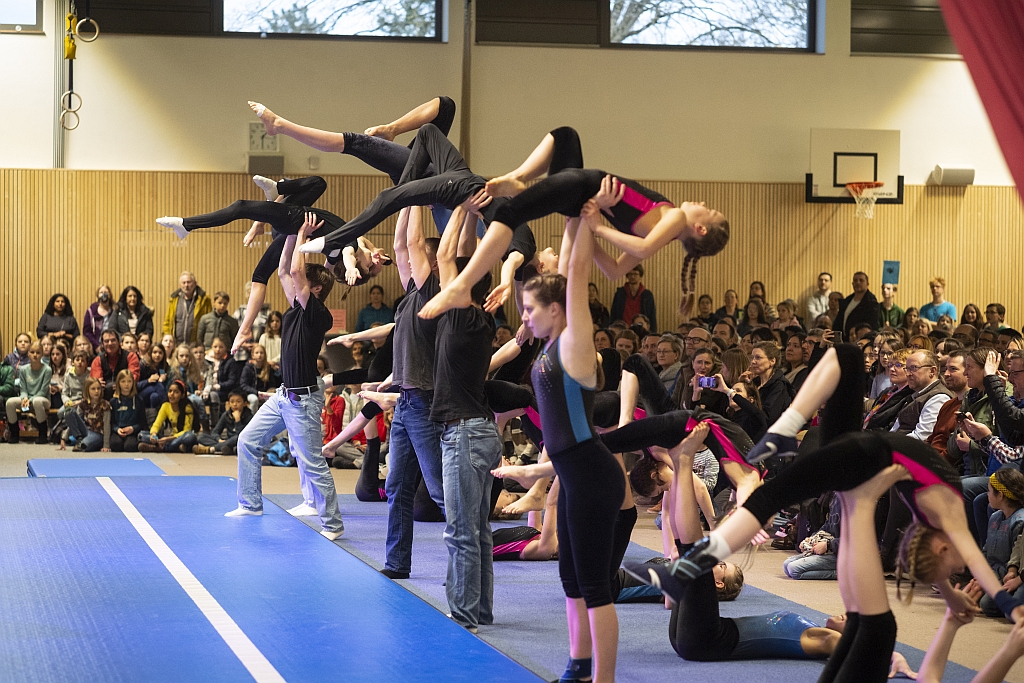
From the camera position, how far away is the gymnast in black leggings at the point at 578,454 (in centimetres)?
408

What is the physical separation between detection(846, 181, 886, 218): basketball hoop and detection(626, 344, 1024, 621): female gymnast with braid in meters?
13.2

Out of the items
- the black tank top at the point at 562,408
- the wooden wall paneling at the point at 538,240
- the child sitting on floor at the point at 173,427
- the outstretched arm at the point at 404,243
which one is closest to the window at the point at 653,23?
the wooden wall paneling at the point at 538,240

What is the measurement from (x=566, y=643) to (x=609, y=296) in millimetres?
11394

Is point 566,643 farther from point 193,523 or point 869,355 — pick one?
point 869,355

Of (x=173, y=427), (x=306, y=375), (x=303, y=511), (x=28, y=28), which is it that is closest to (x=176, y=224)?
(x=306, y=375)

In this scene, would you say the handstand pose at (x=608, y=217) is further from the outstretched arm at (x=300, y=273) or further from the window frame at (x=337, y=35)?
the window frame at (x=337, y=35)

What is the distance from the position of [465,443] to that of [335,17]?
460 inches

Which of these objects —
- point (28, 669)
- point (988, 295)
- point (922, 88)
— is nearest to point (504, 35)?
point (922, 88)

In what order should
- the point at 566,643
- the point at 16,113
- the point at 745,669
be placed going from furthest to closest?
the point at 16,113, the point at 566,643, the point at 745,669

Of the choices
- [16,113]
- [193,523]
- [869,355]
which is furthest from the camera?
[16,113]

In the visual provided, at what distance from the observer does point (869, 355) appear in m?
9.36

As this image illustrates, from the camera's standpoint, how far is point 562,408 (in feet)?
13.7

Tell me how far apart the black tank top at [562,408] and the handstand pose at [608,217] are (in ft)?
Result: 1.59

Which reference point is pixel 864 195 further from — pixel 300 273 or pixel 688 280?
pixel 688 280
